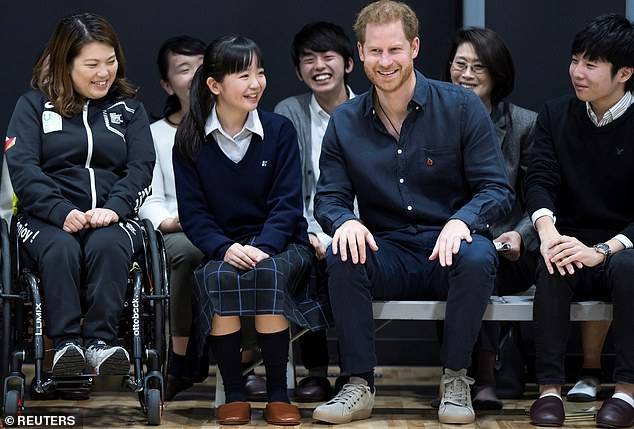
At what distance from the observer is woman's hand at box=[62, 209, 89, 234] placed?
3.79m

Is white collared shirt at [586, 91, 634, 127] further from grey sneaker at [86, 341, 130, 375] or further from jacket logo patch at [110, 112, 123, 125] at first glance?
grey sneaker at [86, 341, 130, 375]

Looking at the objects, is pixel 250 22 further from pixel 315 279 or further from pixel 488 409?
pixel 488 409

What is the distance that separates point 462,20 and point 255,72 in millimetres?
1124

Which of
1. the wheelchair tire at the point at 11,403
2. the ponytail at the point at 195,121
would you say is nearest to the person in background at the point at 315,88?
the ponytail at the point at 195,121

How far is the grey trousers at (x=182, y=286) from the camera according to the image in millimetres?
4242

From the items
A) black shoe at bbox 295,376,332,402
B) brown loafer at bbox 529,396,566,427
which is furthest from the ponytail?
brown loafer at bbox 529,396,566,427

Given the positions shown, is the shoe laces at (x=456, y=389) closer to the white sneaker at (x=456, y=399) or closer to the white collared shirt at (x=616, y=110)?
the white sneaker at (x=456, y=399)

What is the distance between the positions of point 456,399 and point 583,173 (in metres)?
0.88

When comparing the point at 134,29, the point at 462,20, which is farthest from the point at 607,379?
the point at 134,29

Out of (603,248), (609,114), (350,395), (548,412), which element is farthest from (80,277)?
(609,114)

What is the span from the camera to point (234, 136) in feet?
13.3

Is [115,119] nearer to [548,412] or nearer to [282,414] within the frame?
[282,414]

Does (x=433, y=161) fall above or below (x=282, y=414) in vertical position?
above

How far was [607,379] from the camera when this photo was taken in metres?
4.57
